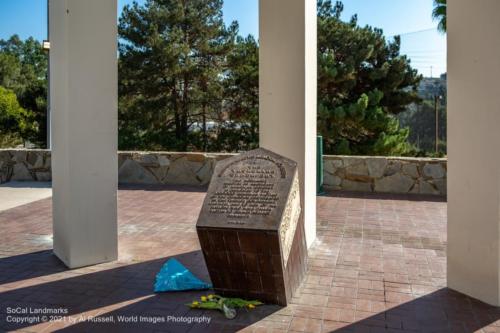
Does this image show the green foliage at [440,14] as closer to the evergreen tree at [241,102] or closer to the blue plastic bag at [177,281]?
the evergreen tree at [241,102]

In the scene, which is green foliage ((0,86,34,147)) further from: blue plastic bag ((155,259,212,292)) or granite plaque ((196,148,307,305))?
granite plaque ((196,148,307,305))

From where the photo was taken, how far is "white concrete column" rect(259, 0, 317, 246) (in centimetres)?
503

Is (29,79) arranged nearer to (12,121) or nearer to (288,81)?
(12,121)

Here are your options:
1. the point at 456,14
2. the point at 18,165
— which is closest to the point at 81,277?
the point at 456,14

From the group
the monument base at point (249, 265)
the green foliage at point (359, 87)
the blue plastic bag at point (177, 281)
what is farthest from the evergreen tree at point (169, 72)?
the monument base at point (249, 265)

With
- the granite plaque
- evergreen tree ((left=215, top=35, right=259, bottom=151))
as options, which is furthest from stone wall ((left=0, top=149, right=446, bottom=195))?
evergreen tree ((left=215, top=35, right=259, bottom=151))

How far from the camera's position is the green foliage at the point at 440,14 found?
1427 centimetres

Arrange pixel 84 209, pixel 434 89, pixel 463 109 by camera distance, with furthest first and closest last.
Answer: pixel 434 89 < pixel 84 209 < pixel 463 109

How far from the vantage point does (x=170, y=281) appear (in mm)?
4016

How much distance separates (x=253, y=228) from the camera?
334 centimetres

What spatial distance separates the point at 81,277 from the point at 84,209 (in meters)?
0.68

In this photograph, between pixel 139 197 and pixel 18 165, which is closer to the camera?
pixel 139 197

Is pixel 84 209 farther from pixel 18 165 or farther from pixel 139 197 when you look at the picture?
pixel 18 165

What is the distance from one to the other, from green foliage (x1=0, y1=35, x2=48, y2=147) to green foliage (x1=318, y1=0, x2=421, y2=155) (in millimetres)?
11880
